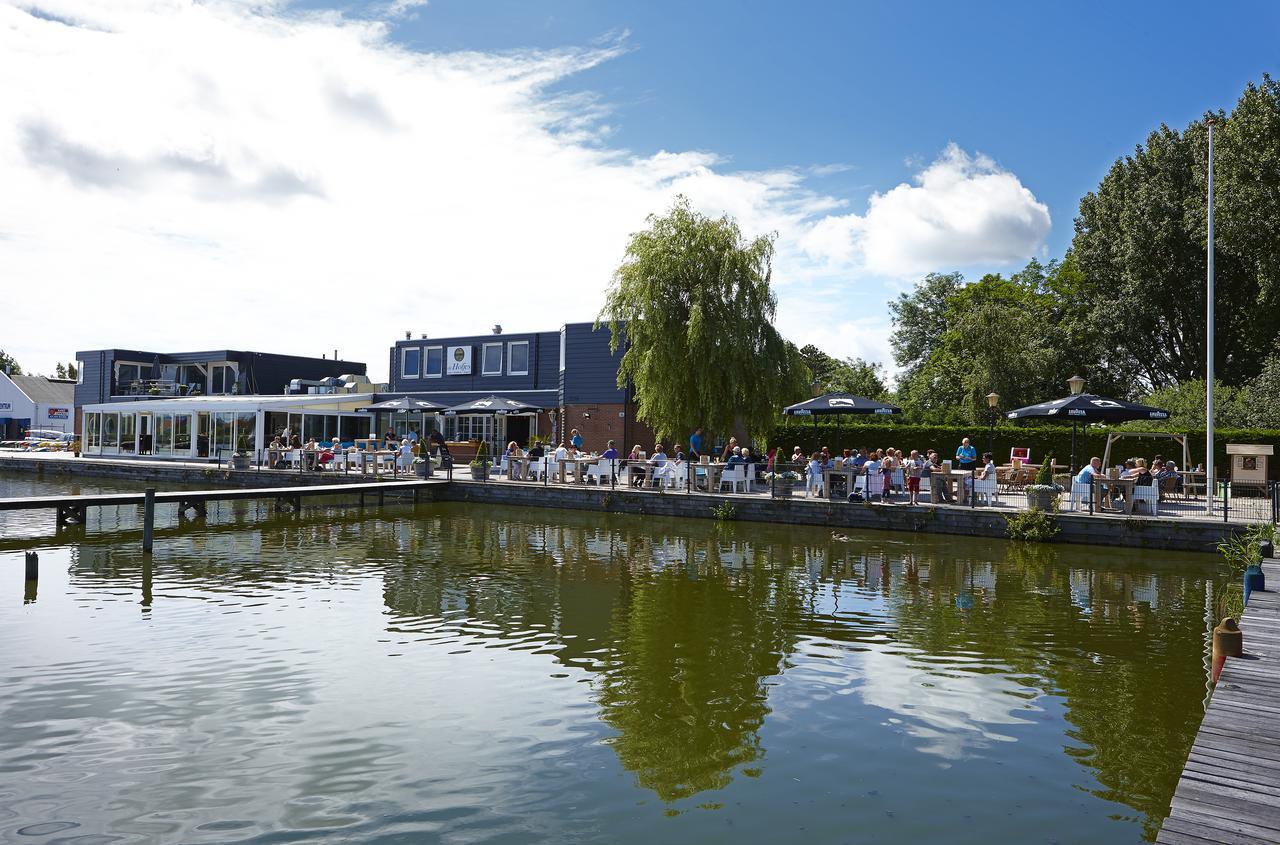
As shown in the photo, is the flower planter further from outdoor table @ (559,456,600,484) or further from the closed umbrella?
outdoor table @ (559,456,600,484)

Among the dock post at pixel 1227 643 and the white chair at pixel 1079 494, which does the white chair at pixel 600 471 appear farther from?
the dock post at pixel 1227 643

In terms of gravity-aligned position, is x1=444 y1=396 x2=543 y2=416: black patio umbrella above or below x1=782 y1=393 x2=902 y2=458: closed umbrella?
above

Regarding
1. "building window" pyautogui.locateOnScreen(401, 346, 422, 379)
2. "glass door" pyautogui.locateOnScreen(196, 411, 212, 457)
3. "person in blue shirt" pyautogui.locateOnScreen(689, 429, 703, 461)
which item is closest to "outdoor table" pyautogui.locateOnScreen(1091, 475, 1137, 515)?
"person in blue shirt" pyautogui.locateOnScreen(689, 429, 703, 461)

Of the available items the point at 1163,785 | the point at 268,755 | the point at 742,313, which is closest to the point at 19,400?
the point at 742,313

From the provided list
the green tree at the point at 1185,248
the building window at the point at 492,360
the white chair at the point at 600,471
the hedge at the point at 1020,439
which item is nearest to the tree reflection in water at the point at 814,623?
the white chair at the point at 600,471

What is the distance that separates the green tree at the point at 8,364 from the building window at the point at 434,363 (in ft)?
278

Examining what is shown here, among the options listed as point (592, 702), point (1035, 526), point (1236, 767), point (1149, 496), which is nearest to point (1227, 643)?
point (1236, 767)

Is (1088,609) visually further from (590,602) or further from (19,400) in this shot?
(19,400)

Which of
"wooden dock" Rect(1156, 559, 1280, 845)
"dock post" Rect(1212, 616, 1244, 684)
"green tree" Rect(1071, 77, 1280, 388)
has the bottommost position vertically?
"wooden dock" Rect(1156, 559, 1280, 845)

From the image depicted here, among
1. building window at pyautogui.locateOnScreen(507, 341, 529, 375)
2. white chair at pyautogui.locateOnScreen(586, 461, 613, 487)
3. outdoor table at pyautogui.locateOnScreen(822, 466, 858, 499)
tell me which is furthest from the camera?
building window at pyautogui.locateOnScreen(507, 341, 529, 375)

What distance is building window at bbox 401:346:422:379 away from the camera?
3516 cm

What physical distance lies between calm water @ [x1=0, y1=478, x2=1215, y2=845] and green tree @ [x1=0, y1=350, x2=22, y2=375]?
102985mm

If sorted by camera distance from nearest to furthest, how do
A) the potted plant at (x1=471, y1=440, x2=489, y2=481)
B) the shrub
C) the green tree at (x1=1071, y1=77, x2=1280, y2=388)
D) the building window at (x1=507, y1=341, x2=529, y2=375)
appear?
the shrub
the potted plant at (x1=471, y1=440, x2=489, y2=481)
the green tree at (x1=1071, y1=77, x2=1280, y2=388)
the building window at (x1=507, y1=341, x2=529, y2=375)

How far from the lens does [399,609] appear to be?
1027 cm
